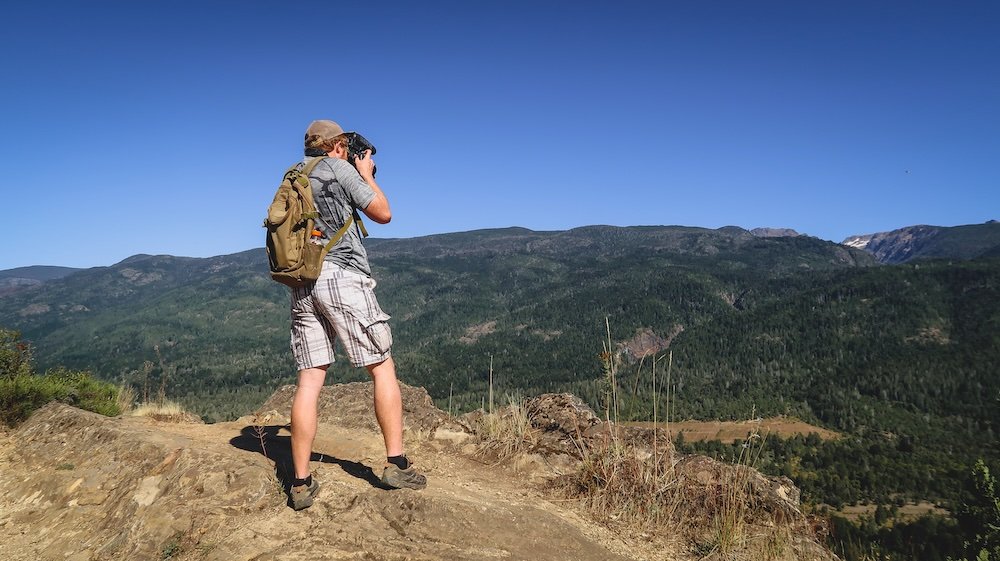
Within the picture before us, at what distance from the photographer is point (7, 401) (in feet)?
21.4

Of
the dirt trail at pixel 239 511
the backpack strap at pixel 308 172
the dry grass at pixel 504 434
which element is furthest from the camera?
the dry grass at pixel 504 434

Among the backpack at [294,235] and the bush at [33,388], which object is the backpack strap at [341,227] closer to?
the backpack at [294,235]

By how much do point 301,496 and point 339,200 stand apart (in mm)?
2160

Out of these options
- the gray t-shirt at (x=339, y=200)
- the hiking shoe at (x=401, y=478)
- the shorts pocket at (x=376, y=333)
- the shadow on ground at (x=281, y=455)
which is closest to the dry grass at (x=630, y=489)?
the hiking shoe at (x=401, y=478)

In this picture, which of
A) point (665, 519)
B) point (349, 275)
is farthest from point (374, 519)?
point (665, 519)

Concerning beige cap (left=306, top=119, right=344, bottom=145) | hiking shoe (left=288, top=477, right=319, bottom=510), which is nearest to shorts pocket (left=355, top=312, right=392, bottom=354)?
hiking shoe (left=288, top=477, right=319, bottom=510)

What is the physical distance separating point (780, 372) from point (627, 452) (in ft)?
527

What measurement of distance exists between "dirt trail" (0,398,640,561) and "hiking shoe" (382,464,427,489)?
66mm

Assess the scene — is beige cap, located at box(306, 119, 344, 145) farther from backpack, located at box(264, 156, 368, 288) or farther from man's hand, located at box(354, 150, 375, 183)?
backpack, located at box(264, 156, 368, 288)

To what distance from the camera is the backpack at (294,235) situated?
379 cm

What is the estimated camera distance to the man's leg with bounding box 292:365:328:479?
12.8ft

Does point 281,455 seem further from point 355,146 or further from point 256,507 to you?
point 355,146

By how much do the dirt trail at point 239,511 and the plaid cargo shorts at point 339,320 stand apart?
3.46ft

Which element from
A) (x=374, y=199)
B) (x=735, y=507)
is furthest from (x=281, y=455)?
(x=735, y=507)
